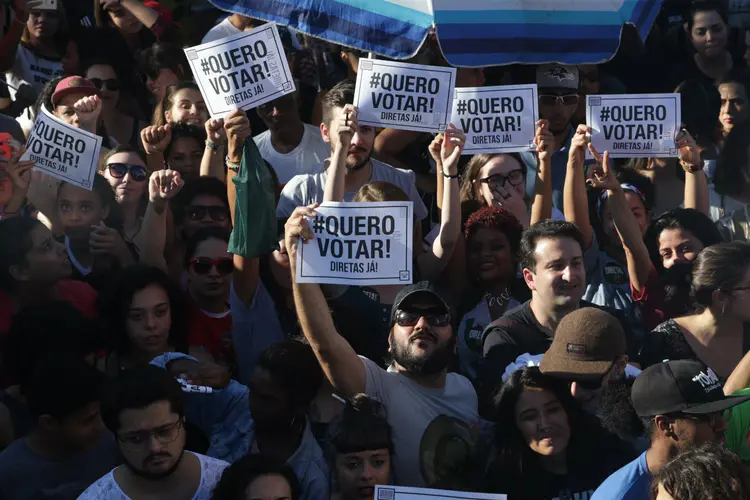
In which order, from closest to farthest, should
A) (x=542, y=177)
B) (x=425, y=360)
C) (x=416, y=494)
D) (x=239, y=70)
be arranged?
(x=416, y=494) → (x=425, y=360) → (x=239, y=70) → (x=542, y=177)

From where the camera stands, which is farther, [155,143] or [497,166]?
[155,143]

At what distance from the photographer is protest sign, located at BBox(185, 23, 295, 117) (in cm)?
670

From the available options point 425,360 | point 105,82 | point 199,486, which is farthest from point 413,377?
point 105,82

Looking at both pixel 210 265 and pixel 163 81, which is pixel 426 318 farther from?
pixel 163 81

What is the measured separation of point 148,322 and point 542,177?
224 cm

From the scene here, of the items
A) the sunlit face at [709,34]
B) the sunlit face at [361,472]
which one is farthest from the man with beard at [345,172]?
the sunlit face at [709,34]

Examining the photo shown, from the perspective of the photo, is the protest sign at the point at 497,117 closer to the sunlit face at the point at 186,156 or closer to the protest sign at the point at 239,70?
the protest sign at the point at 239,70

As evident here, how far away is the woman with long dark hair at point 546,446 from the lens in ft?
17.5

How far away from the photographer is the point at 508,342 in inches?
235

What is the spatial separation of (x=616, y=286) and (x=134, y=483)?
9.53 ft

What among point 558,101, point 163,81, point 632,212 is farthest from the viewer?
point 163,81

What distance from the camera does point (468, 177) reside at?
23.8 ft

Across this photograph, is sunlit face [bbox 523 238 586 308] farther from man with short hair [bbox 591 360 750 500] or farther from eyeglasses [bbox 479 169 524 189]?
man with short hair [bbox 591 360 750 500]

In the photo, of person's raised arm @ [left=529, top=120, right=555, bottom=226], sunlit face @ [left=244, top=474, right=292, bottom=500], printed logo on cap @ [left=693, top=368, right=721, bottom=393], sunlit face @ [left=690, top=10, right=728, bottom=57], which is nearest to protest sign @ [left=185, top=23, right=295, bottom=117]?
person's raised arm @ [left=529, top=120, right=555, bottom=226]
